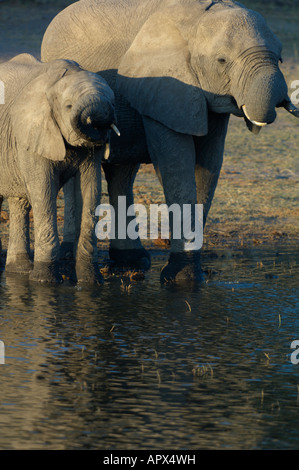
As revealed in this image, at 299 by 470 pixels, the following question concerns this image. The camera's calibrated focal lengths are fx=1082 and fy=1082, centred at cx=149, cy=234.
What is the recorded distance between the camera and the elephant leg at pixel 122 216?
10781mm

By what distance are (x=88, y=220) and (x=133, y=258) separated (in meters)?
1.16

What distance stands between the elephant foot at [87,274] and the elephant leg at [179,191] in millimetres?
622

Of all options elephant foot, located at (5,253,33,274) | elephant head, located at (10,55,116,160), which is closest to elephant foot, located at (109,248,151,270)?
elephant foot, located at (5,253,33,274)

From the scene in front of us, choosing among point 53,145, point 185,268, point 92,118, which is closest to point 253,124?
point 185,268

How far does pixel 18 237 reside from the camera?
10469mm

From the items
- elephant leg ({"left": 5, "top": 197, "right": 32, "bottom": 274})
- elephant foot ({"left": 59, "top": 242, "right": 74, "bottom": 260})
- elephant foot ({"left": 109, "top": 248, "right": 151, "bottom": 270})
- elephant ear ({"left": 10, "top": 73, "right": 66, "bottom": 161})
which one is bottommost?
elephant foot ({"left": 59, "top": 242, "right": 74, "bottom": 260})

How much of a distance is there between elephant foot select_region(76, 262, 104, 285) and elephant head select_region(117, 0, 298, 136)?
1.45 m

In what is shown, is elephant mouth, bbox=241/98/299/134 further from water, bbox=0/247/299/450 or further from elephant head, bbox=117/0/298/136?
water, bbox=0/247/299/450

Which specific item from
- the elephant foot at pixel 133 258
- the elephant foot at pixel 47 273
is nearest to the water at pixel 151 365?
the elephant foot at pixel 47 273

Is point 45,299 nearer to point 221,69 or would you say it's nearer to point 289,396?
point 221,69

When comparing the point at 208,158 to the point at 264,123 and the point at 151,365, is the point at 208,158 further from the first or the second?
the point at 151,365

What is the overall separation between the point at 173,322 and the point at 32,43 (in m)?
17.4

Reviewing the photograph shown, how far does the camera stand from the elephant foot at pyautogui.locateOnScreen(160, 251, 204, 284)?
379 inches

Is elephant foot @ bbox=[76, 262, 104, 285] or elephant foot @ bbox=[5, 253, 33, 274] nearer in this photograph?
elephant foot @ bbox=[76, 262, 104, 285]
